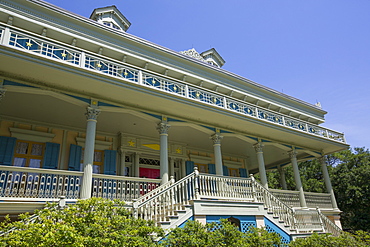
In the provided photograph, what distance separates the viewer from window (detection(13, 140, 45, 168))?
1239 cm

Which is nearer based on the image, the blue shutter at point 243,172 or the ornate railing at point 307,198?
the ornate railing at point 307,198

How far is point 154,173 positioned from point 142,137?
2232 millimetres

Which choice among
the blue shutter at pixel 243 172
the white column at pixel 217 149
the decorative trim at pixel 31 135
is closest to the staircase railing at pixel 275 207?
the white column at pixel 217 149

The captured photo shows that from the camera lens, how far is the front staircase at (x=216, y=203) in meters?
8.88

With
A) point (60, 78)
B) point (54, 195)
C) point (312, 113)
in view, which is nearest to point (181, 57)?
point (60, 78)

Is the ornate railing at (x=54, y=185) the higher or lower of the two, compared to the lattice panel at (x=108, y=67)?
lower

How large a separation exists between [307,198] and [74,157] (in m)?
13.3

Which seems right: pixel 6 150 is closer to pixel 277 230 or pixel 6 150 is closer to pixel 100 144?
pixel 100 144

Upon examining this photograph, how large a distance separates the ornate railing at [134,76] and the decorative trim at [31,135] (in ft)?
12.2

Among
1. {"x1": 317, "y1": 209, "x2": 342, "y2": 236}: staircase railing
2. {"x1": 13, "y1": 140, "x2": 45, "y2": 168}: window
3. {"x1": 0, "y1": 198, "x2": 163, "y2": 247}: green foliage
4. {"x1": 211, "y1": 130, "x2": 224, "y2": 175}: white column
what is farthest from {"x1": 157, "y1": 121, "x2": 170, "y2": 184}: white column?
{"x1": 317, "y1": 209, "x2": 342, "y2": 236}: staircase railing

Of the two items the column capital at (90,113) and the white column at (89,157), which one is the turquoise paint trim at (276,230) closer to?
the white column at (89,157)

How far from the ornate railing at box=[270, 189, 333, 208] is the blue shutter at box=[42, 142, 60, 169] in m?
10.9

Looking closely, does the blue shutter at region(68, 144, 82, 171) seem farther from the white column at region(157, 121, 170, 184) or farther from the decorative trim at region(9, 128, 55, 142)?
the white column at region(157, 121, 170, 184)

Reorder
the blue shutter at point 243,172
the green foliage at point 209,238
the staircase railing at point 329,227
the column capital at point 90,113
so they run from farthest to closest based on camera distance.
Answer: the blue shutter at point 243,172 → the staircase railing at point 329,227 → the column capital at point 90,113 → the green foliage at point 209,238
